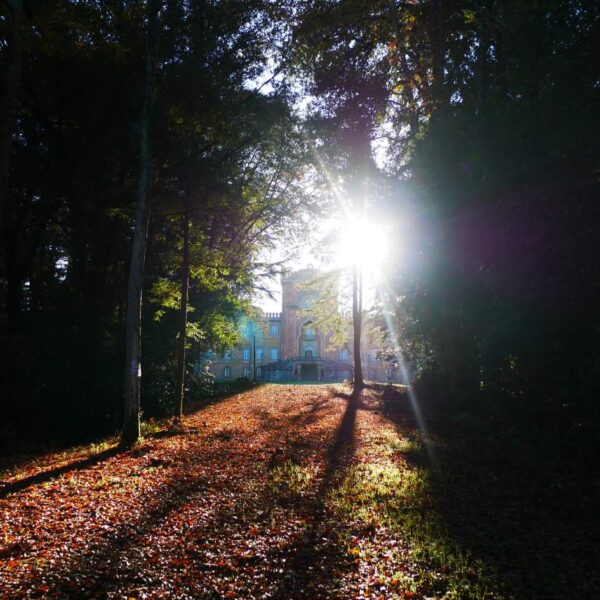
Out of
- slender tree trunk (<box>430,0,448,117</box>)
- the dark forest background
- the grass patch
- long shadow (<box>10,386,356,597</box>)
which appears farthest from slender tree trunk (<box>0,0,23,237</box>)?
slender tree trunk (<box>430,0,448,117</box>)

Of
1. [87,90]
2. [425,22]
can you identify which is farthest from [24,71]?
[425,22]

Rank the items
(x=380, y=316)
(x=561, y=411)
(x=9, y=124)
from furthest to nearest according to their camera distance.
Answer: (x=380, y=316)
(x=9, y=124)
(x=561, y=411)

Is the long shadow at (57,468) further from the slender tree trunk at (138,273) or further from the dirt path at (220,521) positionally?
the slender tree trunk at (138,273)

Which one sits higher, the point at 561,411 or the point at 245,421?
the point at 561,411

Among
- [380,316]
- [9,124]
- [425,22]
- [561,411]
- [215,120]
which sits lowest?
[561,411]

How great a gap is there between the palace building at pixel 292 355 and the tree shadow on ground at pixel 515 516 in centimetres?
4336

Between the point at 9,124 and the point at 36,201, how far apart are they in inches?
224

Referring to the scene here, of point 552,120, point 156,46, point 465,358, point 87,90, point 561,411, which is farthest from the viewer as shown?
point 87,90

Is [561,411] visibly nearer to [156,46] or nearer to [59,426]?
[156,46]

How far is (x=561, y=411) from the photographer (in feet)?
21.4

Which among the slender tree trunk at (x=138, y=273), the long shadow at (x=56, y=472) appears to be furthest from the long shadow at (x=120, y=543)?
the slender tree trunk at (x=138, y=273)

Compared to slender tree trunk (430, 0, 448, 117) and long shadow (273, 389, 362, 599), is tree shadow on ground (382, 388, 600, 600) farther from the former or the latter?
slender tree trunk (430, 0, 448, 117)

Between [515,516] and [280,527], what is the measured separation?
289cm

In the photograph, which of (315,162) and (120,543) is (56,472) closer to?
(120,543)
